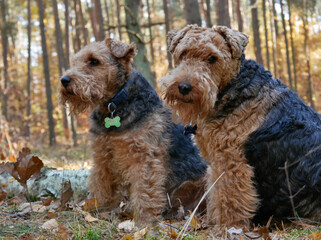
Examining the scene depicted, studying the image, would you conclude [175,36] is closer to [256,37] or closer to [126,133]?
[126,133]

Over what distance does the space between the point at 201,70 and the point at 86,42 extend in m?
14.7

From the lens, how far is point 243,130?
2947mm

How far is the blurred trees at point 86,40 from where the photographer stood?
1459 cm

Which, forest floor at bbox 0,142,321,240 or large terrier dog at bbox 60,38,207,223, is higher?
large terrier dog at bbox 60,38,207,223

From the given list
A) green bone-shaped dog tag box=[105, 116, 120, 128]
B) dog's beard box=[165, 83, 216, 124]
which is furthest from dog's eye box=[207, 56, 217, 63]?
green bone-shaped dog tag box=[105, 116, 120, 128]

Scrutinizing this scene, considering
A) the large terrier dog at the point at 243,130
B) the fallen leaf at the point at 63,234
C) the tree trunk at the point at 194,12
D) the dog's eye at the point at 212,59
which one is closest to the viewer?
the fallen leaf at the point at 63,234

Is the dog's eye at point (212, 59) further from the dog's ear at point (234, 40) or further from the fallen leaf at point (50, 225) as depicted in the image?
the fallen leaf at point (50, 225)

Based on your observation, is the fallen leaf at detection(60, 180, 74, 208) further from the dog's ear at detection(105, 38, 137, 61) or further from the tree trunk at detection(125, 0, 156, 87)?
the tree trunk at detection(125, 0, 156, 87)

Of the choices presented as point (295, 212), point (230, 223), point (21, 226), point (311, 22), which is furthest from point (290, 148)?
point (311, 22)

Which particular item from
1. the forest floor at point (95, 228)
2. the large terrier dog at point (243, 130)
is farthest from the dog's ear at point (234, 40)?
the forest floor at point (95, 228)

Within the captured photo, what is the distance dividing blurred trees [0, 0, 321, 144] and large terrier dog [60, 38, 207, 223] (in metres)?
5.99

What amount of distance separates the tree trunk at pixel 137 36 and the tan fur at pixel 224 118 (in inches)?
261

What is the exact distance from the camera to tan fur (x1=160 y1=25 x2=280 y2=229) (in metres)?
2.91

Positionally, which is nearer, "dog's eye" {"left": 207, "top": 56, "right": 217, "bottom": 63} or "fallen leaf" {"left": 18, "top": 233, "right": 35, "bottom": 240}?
"fallen leaf" {"left": 18, "top": 233, "right": 35, "bottom": 240}
